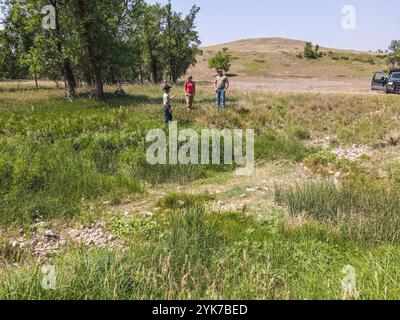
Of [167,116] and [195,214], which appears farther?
[167,116]

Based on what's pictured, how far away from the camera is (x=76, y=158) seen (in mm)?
9484

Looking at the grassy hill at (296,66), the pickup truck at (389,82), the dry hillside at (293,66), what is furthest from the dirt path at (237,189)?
the grassy hill at (296,66)

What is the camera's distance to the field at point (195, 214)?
3.85 meters

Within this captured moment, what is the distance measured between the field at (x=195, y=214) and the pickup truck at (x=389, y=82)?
11564 millimetres

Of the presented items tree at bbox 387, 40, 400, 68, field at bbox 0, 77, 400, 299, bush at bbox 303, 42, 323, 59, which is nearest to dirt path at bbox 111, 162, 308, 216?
field at bbox 0, 77, 400, 299

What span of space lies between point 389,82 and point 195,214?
23.9m

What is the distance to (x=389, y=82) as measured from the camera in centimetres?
2380

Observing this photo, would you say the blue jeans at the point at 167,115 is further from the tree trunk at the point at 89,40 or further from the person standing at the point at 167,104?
the tree trunk at the point at 89,40

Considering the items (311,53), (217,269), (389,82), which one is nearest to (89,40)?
(217,269)

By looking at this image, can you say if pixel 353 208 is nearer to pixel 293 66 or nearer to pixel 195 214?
pixel 195 214

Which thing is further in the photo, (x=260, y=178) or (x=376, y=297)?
(x=260, y=178)

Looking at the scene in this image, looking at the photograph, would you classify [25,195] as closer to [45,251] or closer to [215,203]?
[45,251]

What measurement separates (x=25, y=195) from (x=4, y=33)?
26891mm

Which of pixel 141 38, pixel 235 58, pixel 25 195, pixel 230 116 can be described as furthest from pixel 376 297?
pixel 235 58
